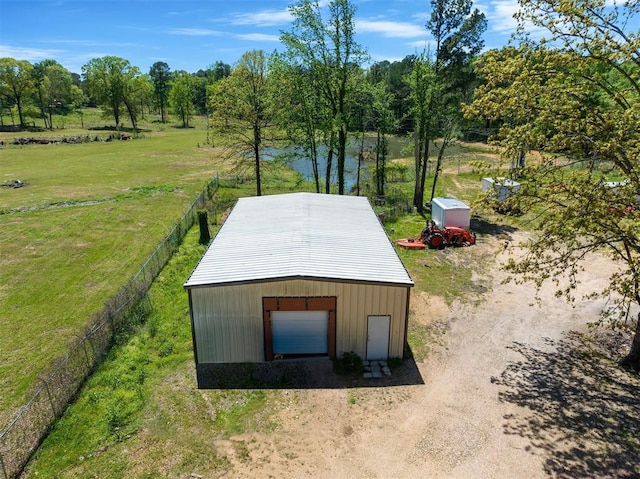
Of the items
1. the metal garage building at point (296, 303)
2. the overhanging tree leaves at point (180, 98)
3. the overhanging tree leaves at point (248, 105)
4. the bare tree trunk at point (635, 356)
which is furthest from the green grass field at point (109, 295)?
the overhanging tree leaves at point (180, 98)

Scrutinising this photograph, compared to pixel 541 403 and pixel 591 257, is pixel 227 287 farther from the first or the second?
pixel 591 257

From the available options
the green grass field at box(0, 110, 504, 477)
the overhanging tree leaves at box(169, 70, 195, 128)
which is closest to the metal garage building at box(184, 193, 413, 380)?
the green grass field at box(0, 110, 504, 477)

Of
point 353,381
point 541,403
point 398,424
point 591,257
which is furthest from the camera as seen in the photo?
point 591,257

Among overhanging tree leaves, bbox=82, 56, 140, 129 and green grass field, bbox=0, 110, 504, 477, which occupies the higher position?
overhanging tree leaves, bbox=82, 56, 140, 129

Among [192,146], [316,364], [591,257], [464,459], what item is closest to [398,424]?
[464,459]

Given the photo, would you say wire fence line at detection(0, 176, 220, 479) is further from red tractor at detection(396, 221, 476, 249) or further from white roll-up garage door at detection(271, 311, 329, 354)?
red tractor at detection(396, 221, 476, 249)
